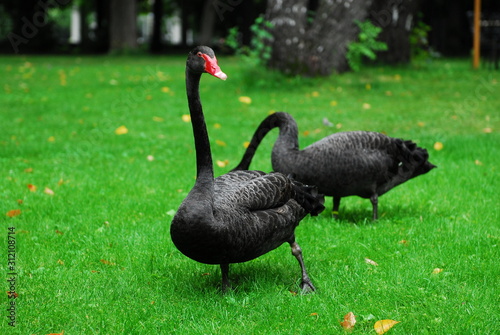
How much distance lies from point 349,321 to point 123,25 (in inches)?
835

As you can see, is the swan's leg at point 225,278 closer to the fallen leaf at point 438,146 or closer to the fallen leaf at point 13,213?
the fallen leaf at point 13,213

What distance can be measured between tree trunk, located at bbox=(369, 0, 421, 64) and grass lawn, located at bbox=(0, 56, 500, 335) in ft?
12.7

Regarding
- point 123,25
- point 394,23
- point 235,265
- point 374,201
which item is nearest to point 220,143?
point 374,201

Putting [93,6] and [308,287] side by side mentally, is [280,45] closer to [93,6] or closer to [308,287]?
[308,287]

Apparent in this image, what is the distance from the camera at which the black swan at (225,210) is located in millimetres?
3406

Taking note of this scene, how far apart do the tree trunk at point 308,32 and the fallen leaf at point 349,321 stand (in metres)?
8.91

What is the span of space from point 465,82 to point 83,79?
8.46 meters

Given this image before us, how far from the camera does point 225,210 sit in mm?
3539

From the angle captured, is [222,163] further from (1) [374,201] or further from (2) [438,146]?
(2) [438,146]

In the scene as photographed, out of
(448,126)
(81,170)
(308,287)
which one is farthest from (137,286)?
(448,126)

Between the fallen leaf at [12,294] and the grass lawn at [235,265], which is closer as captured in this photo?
the grass lawn at [235,265]
